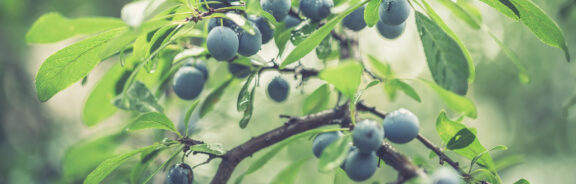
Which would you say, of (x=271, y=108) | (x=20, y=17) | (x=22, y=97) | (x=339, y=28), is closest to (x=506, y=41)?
(x=271, y=108)

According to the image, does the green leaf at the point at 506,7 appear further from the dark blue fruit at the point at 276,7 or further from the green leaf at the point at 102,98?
the green leaf at the point at 102,98

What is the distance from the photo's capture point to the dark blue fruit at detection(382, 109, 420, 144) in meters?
0.79

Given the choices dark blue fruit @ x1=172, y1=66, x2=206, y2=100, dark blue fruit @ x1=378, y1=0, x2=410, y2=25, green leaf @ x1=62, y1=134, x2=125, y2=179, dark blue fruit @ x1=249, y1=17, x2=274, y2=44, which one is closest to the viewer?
dark blue fruit @ x1=378, y1=0, x2=410, y2=25

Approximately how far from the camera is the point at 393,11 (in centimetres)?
84

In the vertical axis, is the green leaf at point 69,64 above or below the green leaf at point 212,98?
above

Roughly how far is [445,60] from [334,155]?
0.23 meters

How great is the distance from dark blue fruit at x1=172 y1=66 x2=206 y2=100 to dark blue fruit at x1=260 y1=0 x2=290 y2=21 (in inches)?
12.1

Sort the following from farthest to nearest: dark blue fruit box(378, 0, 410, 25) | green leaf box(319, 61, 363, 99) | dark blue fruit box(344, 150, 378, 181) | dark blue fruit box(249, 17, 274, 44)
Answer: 1. dark blue fruit box(249, 17, 274, 44)
2. dark blue fruit box(378, 0, 410, 25)
3. dark blue fruit box(344, 150, 378, 181)
4. green leaf box(319, 61, 363, 99)

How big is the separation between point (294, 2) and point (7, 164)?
2195 mm

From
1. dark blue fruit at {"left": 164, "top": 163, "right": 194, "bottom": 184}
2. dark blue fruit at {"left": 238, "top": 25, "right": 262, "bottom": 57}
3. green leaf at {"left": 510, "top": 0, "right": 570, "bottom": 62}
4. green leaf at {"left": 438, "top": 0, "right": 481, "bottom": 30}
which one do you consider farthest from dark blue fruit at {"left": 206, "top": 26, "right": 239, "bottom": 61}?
green leaf at {"left": 510, "top": 0, "right": 570, "bottom": 62}

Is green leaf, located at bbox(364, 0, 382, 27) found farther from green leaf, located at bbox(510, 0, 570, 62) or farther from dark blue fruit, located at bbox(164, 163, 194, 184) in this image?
dark blue fruit, located at bbox(164, 163, 194, 184)

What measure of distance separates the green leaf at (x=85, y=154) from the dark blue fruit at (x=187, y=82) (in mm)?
523

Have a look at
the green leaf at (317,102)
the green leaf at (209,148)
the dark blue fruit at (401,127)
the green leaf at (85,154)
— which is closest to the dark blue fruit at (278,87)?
the green leaf at (317,102)

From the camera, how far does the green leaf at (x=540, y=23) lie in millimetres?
791
